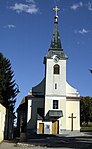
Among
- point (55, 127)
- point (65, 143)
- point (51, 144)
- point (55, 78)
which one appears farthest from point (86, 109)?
point (51, 144)

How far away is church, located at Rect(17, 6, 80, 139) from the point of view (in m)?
49.2

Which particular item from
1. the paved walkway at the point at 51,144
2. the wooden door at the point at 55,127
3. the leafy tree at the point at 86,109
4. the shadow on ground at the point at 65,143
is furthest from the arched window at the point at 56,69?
the leafy tree at the point at 86,109

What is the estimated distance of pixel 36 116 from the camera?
5050 cm

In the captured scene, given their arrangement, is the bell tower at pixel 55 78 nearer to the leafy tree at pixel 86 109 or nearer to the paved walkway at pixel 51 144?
the paved walkway at pixel 51 144

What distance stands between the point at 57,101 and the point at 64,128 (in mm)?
4638

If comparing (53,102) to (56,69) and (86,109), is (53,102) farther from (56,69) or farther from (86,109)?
(86,109)

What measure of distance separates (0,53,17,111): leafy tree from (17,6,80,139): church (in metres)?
3.50

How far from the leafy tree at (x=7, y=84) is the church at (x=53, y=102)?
350 cm

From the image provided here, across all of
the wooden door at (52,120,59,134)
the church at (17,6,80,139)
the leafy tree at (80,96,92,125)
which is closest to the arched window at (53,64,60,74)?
the church at (17,6,80,139)

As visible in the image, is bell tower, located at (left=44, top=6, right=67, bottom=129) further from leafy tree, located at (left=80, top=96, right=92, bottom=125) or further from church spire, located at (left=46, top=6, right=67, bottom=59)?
leafy tree, located at (left=80, top=96, right=92, bottom=125)

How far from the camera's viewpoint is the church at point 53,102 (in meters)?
49.2

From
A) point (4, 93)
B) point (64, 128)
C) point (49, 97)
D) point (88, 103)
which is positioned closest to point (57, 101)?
point (49, 97)

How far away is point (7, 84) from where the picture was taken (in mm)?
47344

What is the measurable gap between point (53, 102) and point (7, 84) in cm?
854
